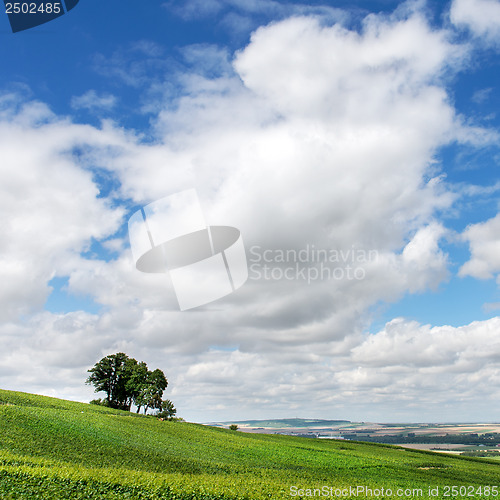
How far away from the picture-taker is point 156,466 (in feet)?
107

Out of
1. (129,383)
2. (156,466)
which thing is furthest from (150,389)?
(156,466)

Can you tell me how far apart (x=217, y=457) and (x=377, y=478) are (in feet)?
52.8

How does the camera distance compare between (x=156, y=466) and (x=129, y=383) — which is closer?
(x=156, y=466)

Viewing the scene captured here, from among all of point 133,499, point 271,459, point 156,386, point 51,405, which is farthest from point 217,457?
point 156,386

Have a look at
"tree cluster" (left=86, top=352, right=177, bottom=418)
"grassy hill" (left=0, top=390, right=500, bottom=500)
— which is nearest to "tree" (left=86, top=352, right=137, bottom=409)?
"tree cluster" (left=86, top=352, right=177, bottom=418)

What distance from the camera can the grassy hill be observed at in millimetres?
22328

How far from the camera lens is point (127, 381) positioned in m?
102

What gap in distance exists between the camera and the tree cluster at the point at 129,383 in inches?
3937

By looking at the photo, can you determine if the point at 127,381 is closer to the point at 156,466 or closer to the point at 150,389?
the point at 150,389

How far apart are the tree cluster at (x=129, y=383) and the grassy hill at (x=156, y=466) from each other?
124 ft

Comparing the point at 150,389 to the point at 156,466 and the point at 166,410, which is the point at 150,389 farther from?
the point at 156,466

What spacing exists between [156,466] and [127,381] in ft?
246

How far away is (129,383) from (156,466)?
72682 mm

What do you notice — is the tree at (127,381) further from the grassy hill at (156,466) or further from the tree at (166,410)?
the grassy hill at (156,466)
